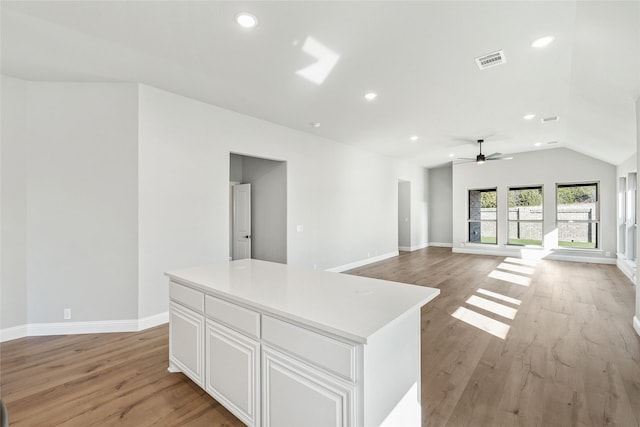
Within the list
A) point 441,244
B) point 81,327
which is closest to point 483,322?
point 81,327

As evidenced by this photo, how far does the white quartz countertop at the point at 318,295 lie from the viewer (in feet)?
4.34

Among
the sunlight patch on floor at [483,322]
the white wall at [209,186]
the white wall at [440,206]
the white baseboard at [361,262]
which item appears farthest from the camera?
the white wall at [440,206]

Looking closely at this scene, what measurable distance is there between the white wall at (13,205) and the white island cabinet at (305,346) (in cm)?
244

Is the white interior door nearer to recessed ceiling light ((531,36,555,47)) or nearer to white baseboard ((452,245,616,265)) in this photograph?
recessed ceiling light ((531,36,555,47))

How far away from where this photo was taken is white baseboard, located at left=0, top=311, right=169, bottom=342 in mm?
3215

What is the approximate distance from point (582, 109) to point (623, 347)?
338 centimetres

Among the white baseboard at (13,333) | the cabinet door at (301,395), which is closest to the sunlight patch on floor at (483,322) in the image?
the cabinet door at (301,395)

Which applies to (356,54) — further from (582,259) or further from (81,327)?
(582,259)

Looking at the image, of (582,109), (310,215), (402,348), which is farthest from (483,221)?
(402,348)

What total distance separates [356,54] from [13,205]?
13.0ft

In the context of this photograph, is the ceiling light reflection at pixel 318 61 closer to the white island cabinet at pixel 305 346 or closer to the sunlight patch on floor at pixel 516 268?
the white island cabinet at pixel 305 346

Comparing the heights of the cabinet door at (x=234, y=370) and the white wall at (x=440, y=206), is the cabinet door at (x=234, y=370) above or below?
below

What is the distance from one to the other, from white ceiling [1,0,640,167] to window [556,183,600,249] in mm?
3552

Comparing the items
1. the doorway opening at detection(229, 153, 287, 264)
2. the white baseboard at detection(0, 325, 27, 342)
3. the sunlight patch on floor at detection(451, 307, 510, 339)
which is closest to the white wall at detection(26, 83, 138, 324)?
the white baseboard at detection(0, 325, 27, 342)
